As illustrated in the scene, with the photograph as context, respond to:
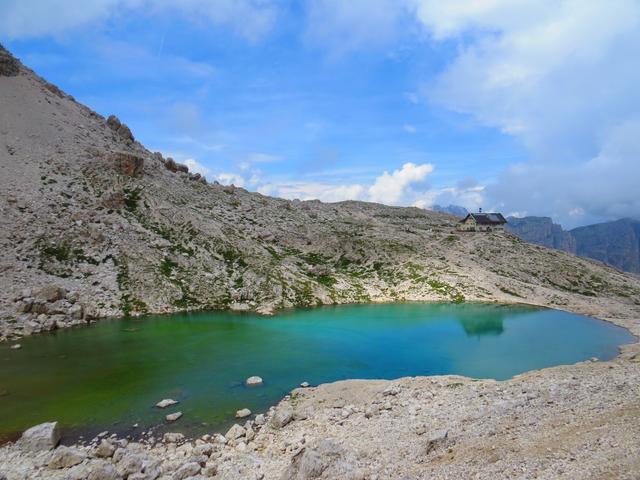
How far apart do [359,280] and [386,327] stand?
3094cm

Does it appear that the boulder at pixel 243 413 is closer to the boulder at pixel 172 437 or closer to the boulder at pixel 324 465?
the boulder at pixel 172 437

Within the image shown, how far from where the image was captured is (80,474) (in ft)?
75.0

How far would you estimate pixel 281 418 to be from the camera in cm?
3077

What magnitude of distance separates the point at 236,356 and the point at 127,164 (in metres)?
71.7

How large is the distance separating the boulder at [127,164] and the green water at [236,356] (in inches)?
1930

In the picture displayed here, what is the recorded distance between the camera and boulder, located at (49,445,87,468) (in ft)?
82.1

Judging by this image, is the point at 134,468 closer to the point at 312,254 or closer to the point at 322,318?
the point at 322,318

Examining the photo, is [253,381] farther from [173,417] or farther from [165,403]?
[173,417]

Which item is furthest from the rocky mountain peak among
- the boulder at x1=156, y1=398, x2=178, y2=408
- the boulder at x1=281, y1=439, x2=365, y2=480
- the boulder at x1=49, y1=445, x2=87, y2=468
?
the boulder at x1=281, y1=439, x2=365, y2=480

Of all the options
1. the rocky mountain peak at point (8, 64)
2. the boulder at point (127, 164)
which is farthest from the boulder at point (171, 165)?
the rocky mountain peak at point (8, 64)

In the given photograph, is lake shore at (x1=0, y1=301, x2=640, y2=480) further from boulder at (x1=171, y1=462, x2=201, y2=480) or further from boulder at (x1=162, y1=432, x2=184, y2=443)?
boulder at (x1=162, y1=432, x2=184, y2=443)

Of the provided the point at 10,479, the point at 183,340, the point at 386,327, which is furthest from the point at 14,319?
the point at 386,327

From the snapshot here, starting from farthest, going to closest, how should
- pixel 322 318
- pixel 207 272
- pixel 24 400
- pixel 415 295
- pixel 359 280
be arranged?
pixel 359 280, pixel 415 295, pixel 207 272, pixel 322 318, pixel 24 400

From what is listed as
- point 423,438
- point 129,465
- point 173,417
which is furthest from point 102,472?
point 423,438
